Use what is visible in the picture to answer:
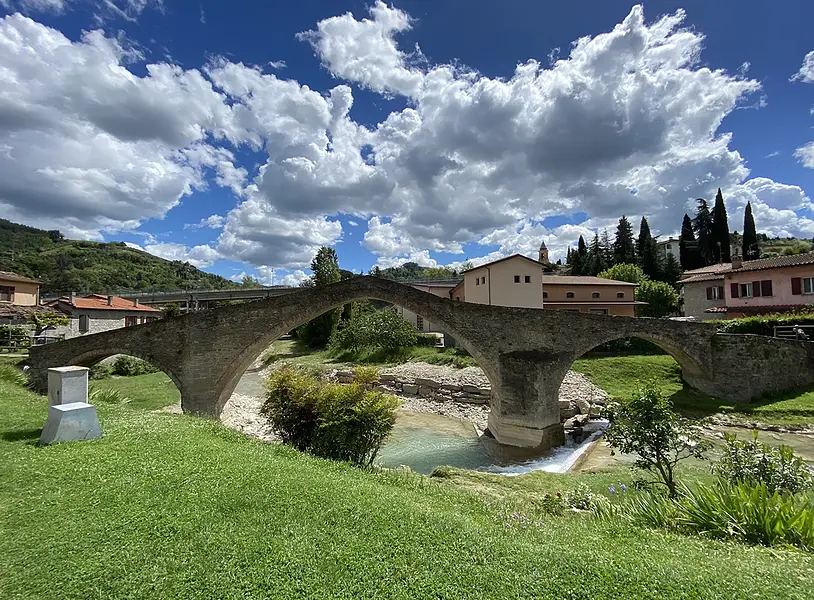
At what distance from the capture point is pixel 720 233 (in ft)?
186

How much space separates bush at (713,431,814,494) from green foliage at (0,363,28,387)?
23.6 m

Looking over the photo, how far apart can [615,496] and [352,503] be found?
6.60 m

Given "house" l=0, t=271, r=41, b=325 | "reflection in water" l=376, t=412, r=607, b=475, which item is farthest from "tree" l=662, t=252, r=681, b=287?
"house" l=0, t=271, r=41, b=325

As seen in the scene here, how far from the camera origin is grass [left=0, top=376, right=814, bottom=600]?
3.70 metres

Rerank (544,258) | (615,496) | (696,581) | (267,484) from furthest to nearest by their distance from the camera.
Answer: (544,258), (615,496), (267,484), (696,581)

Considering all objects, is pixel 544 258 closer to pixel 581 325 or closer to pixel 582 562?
pixel 581 325

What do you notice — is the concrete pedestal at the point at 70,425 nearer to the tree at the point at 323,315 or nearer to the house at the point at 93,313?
the house at the point at 93,313

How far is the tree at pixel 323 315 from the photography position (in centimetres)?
4328

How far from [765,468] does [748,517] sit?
195cm

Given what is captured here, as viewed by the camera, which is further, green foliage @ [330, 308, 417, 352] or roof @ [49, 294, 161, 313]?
green foliage @ [330, 308, 417, 352]

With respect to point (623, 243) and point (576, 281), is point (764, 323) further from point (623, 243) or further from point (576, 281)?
point (623, 243)

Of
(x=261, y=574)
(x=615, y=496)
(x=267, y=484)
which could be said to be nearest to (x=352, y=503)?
(x=267, y=484)

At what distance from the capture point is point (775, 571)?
3.94 meters

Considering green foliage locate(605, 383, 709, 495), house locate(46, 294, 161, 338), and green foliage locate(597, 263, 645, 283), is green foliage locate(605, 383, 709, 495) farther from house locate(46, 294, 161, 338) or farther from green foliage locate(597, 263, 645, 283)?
green foliage locate(597, 263, 645, 283)
